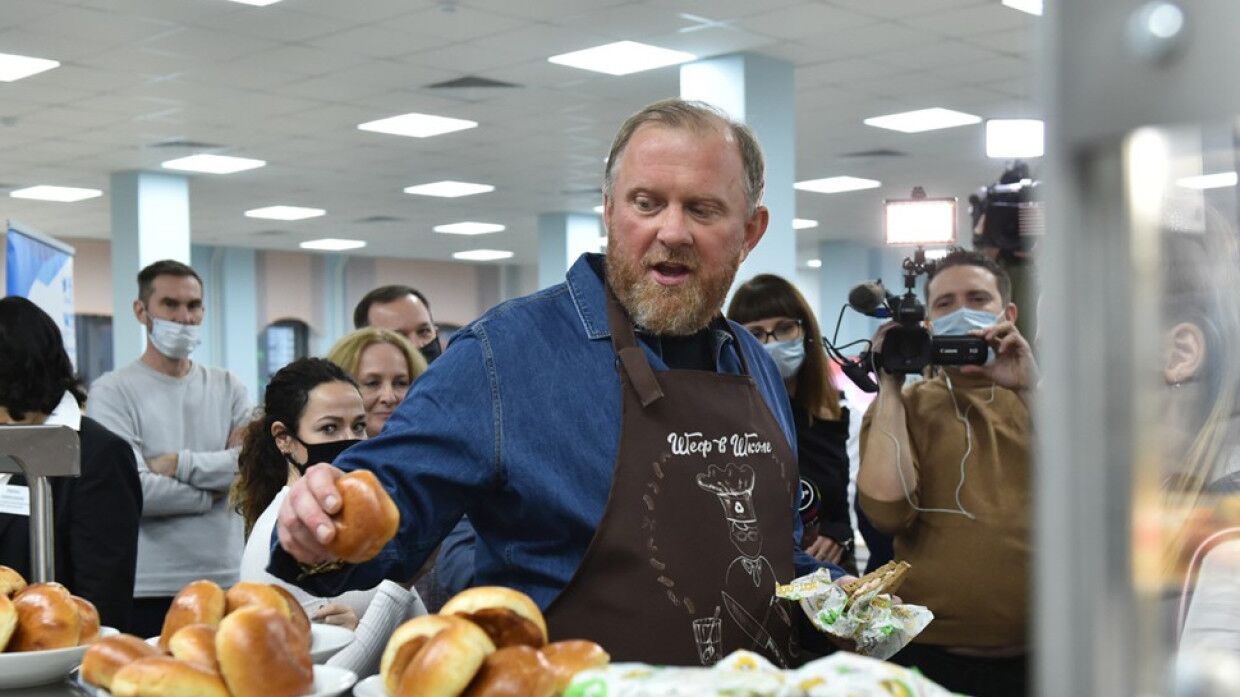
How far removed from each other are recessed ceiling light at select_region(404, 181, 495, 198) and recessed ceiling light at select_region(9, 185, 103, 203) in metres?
3.26

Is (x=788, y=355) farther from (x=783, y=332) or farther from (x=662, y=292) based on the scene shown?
(x=662, y=292)

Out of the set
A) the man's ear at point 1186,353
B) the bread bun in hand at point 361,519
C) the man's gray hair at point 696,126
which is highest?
the man's gray hair at point 696,126

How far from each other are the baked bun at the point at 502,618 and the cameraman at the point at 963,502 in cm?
174

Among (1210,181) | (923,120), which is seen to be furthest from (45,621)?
(923,120)

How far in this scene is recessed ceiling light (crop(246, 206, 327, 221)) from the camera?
15453mm

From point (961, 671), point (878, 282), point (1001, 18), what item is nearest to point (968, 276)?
point (878, 282)

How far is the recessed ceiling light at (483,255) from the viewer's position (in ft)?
67.9

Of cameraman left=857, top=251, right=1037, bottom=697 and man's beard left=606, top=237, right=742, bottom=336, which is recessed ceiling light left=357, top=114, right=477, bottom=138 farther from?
man's beard left=606, top=237, right=742, bottom=336

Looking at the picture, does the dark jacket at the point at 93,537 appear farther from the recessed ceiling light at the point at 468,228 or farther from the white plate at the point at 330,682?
the recessed ceiling light at the point at 468,228

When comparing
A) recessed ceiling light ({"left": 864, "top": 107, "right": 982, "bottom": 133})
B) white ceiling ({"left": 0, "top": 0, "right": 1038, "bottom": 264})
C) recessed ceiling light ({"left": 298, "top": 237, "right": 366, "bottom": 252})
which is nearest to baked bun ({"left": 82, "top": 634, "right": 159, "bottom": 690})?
white ceiling ({"left": 0, "top": 0, "right": 1038, "bottom": 264})

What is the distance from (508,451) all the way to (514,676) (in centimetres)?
61

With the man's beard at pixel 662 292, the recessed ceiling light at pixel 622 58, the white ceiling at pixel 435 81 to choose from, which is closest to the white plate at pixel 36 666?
the man's beard at pixel 662 292

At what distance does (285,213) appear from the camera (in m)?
15.9

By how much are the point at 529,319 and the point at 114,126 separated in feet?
30.8
